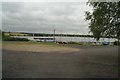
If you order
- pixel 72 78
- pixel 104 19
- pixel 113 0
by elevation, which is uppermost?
pixel 113 0

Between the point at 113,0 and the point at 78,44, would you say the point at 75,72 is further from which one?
the point at 78,44

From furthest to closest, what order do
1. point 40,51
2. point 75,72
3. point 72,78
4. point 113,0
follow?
point 40,51 → point 113,0 → point 75,72 → point 72,78

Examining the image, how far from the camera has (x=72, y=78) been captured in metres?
6.93

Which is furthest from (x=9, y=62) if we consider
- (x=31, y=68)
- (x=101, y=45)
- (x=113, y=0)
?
(x=101, y=45)

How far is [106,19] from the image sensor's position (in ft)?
37.4

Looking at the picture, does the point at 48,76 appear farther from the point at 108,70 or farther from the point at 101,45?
the point at 101,45

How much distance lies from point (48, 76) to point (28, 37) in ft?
14.8

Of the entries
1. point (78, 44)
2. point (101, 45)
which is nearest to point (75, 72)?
point (78, 44)

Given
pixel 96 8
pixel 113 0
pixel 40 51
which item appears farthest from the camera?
pixel 40 51

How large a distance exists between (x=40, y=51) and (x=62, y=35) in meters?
1.79

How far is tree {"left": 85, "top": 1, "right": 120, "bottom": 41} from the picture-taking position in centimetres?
1098

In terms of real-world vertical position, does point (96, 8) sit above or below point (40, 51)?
above

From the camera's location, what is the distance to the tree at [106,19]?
432 inches

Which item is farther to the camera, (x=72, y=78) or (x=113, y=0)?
(x=113, y=0)
